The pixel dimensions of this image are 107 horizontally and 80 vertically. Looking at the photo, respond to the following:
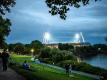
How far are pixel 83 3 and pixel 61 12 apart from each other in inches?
48.6

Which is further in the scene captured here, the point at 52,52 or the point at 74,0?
the point at 52,52

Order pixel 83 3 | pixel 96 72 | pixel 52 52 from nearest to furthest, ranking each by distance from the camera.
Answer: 1. pixel 83 3
2. pixel 96 72
3. pixel 52 52

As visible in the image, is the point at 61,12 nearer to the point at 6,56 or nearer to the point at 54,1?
the point at 54,1

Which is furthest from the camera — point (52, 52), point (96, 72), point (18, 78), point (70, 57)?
point (52, 52)

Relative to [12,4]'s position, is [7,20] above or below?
above

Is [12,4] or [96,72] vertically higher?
[12,4]

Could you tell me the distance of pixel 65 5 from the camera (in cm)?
1576

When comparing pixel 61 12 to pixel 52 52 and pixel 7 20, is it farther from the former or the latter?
pixel 52 52

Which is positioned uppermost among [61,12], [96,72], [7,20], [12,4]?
A: [7,20]

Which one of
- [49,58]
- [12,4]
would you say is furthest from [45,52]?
[12,4]

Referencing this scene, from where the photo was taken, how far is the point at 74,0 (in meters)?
15.5

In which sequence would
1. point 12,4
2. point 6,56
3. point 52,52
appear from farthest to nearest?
1. point 52,52
2. point 12,4
3. point 6,56

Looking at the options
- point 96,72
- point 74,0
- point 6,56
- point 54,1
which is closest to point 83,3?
point 74,0

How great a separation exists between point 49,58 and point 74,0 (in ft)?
316
